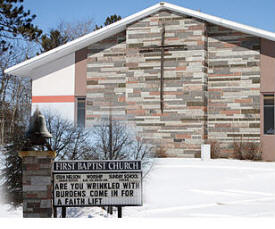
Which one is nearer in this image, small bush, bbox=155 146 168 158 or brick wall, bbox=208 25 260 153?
small bush, bbox=155 146 168 158

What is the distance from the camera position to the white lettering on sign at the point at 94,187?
8.99m

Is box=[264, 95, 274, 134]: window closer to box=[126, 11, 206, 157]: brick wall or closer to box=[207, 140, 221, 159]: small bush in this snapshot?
box=[207, 140, 221, 159]: small bush

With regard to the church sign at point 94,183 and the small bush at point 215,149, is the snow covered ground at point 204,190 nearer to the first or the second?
the small bush at point 215,149

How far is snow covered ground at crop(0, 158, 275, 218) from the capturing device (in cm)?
1109

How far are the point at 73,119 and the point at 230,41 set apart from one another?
7266 millimetres

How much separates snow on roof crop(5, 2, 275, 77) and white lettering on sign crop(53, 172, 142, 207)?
10.5 metres

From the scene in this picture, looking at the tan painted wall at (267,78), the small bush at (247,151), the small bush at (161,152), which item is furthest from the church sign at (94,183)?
the tan painted wall at (267,78)

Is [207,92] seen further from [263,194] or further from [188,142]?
[263,194]

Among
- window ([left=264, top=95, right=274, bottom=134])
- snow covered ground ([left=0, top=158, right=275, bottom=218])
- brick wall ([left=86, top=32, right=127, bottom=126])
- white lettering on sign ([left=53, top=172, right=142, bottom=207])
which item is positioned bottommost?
snow covered ground ([left=0, top=158, right=275, bottom=218])

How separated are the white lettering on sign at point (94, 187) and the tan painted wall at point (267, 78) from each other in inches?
402

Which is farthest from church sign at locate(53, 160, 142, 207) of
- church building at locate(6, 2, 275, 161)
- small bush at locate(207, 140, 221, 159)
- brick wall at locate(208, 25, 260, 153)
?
brick wall at locate(208, 25, 260, 153)

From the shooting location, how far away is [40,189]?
8984 millimetres

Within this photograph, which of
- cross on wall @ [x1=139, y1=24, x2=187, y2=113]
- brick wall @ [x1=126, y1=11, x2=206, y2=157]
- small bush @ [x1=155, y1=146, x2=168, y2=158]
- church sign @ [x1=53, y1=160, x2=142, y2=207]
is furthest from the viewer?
cross on wall @ [x1=139, y1=24, x2=187, y2=113]

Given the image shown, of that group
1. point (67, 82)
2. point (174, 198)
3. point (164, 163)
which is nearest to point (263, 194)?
point (174, 198)
